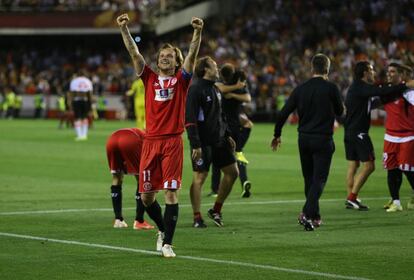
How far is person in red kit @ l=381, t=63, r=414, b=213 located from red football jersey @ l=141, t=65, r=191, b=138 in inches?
207

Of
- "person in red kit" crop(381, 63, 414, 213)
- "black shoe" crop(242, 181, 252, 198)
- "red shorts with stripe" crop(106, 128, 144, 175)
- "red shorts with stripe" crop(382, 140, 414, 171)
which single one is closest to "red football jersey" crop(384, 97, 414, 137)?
"person in red kit" crop(381, 63, 414, 213)

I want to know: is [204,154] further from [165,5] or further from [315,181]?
[165,5]

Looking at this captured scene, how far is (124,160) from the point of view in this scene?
1400cm

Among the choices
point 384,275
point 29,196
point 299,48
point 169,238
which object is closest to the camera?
point 384,275

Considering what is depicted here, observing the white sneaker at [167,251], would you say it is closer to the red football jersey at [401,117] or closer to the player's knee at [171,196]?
the player's knee at [171,196]

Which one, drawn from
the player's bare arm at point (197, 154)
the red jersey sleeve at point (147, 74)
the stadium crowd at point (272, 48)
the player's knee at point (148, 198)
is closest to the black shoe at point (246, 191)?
the player's bare arm at point (197, 154)

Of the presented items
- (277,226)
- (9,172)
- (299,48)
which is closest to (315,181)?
(277,226)

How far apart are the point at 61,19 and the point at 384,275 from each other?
5007 cm

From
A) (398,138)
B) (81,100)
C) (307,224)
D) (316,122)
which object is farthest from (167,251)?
(81,100)

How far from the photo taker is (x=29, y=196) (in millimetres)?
18266

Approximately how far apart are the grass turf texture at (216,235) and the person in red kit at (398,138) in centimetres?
47

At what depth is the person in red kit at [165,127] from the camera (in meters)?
11.4

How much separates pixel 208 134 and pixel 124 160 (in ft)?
3.87

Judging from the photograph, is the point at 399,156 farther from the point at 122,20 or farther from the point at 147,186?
the point at 122,20
